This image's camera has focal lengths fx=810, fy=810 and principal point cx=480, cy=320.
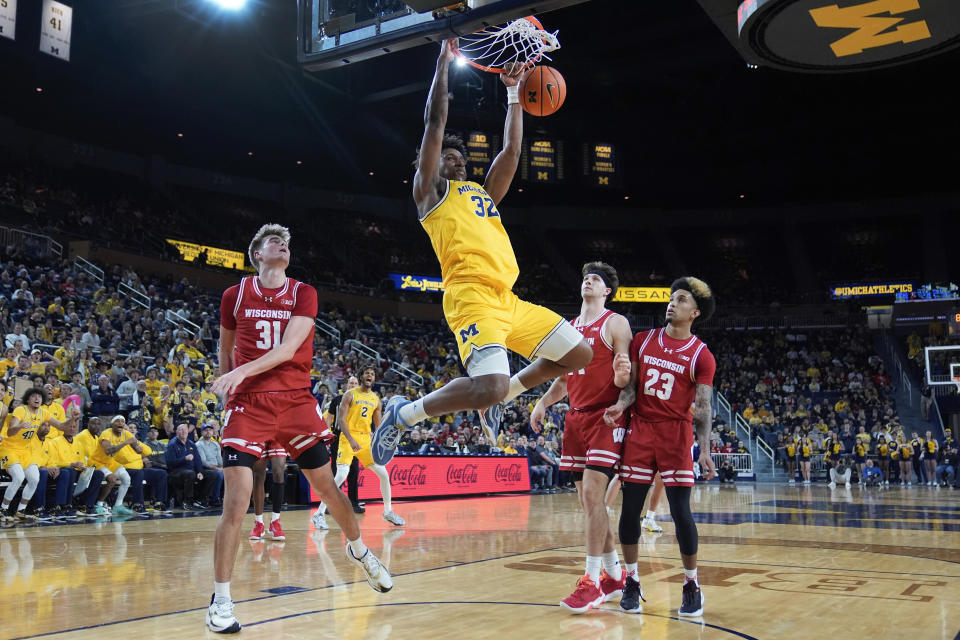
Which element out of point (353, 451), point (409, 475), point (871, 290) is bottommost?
point (409, 475)

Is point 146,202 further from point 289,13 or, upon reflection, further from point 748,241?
point 748,241

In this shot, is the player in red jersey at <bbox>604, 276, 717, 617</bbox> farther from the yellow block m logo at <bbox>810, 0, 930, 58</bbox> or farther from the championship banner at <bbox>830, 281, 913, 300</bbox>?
the championship banner at <bbox>830, 281, 913, 300</bbox>

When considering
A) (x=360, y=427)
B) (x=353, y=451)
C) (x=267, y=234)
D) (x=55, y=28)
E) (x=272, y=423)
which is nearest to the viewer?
(x=272, y=423)

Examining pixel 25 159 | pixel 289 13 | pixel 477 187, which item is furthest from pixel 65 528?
pixel 25 159

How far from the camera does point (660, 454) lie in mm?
4949

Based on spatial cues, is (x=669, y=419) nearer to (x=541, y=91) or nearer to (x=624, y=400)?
(x=624, y=400)

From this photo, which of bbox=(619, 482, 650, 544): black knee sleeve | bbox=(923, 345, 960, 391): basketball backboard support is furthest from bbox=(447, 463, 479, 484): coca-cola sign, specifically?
bbox=(923, 345, 960, 391): basketball backboard support

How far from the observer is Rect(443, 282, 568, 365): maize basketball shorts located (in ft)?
15.7

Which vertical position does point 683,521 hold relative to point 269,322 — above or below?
below

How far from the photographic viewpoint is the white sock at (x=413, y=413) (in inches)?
197

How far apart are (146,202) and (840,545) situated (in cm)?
2784

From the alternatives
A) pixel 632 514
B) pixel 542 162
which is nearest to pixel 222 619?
pixel 632 514

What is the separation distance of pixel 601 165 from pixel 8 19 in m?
20.9

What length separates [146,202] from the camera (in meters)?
30.0
